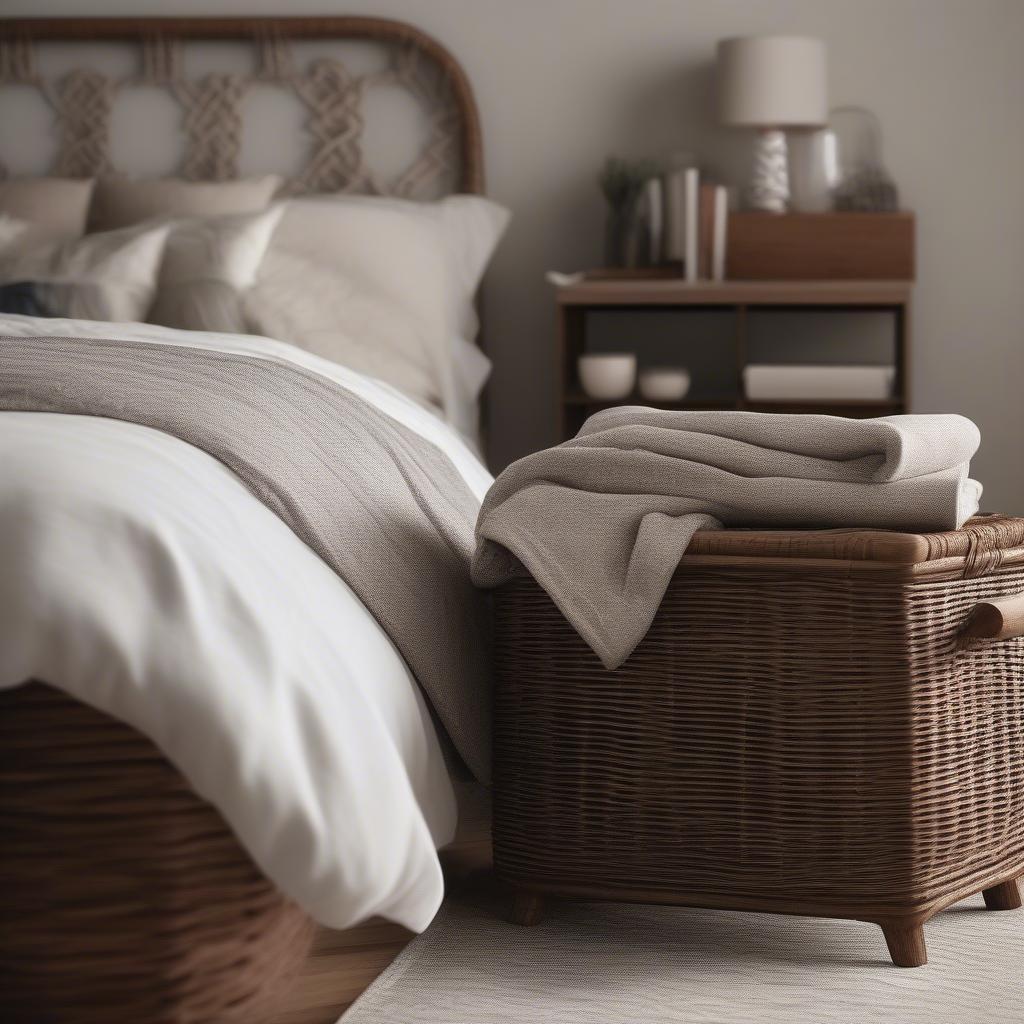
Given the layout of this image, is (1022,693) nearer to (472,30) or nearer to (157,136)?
(472,30)

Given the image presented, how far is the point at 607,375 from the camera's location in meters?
3.18

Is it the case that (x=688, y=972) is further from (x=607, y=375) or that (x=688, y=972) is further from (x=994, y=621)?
(x=607, y=375)

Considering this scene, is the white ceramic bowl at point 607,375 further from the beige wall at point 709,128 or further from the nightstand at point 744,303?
the beige wall at point 709,128

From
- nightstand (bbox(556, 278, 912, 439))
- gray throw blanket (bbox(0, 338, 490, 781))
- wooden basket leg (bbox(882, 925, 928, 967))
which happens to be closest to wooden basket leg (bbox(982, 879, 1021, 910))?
wooden basket leg (bbox(882, 925, 928, 967))

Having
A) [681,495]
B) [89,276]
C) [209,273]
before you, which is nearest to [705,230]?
[209,273]

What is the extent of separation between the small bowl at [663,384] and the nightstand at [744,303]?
0.10ft

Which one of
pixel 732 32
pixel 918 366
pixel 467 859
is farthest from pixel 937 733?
pixel 732 32

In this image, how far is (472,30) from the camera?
3.51 meters

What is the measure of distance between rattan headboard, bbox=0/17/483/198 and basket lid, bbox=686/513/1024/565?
2100 mm

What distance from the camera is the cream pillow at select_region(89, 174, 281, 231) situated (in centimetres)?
314

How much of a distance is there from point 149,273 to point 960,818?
188 cm

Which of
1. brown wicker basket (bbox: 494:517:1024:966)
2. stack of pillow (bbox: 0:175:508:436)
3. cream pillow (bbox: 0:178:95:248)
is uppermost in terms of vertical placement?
cream pillow (bbox: 0:178:95:248)

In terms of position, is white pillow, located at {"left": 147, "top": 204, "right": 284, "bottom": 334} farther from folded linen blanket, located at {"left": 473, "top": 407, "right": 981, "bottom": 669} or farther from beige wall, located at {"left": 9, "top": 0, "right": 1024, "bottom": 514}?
folded linen blanket, located at {"left": 473, "top": 407, "right": 981, "bottom": 669}

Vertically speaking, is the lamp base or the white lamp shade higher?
the white lamp shade
